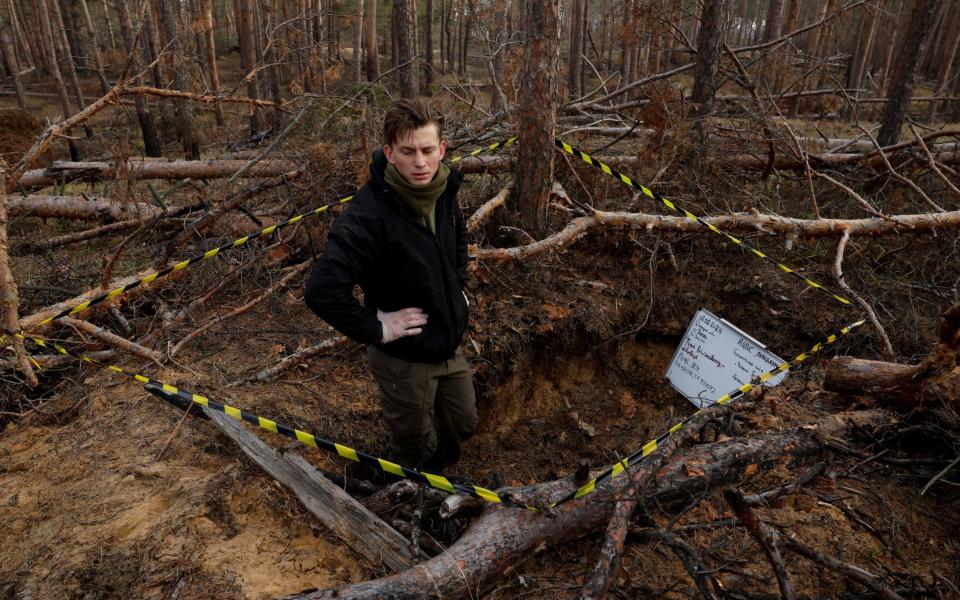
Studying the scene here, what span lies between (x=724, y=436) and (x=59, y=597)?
11.0 feet

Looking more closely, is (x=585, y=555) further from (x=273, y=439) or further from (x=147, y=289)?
(x=147, y=289)

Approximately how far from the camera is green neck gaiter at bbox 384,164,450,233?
252 centimetres

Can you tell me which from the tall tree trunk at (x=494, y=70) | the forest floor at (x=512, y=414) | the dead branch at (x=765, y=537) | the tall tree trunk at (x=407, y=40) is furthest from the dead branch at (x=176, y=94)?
the dead branch at (x=765, y=537)

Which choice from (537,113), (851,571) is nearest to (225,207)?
(537,113)

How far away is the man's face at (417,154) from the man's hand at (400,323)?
0.63m

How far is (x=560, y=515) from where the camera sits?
265cm

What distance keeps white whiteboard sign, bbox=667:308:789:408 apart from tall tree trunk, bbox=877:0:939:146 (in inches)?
182

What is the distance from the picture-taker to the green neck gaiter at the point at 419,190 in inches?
99.3

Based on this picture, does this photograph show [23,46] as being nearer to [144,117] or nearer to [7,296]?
[144,117]

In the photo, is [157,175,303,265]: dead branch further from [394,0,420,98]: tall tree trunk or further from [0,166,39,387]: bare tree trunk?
[394,0,420,98]: tall tree trunk

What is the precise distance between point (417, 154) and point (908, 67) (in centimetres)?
728

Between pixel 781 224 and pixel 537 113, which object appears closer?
pixel 537 113

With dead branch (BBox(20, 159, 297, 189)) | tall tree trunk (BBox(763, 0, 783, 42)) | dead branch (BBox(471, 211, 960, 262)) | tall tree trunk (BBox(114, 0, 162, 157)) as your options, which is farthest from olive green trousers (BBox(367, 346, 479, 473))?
tall tree trunk (BBox(763, 0, 783, 42))

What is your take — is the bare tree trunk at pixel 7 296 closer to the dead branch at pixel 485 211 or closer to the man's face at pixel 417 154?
the man's face at pixel 417 154
